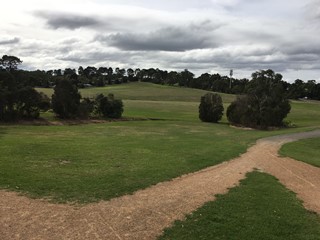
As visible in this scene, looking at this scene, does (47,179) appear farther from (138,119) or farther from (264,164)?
(138,119)

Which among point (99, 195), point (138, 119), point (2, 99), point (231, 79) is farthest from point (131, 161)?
point (231, 79)

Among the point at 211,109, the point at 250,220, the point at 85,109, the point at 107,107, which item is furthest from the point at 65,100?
the point at 250,220

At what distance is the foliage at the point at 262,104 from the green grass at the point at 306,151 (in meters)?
17.5

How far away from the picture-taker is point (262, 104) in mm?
56906

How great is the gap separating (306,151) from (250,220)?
20.9 meters

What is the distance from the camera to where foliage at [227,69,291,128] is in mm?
56250

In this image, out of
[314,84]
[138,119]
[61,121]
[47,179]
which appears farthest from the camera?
[314,84]

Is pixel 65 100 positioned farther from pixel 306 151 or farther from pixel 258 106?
pixel 306 151

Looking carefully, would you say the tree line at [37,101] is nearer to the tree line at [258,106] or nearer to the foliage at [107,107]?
the foliage at [107,107]

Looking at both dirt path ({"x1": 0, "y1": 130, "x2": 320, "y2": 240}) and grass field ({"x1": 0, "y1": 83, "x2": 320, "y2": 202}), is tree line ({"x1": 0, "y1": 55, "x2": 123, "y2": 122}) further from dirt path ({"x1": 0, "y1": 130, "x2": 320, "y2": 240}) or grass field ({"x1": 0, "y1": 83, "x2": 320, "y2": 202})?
dirt path ({"x1": 0, "y1": 130, "x2": 320, "y2": 240})

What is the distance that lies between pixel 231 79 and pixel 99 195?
176 metres

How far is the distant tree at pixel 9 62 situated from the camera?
50.6m

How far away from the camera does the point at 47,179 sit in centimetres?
1481

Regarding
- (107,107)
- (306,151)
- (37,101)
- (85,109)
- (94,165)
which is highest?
(37,101)
